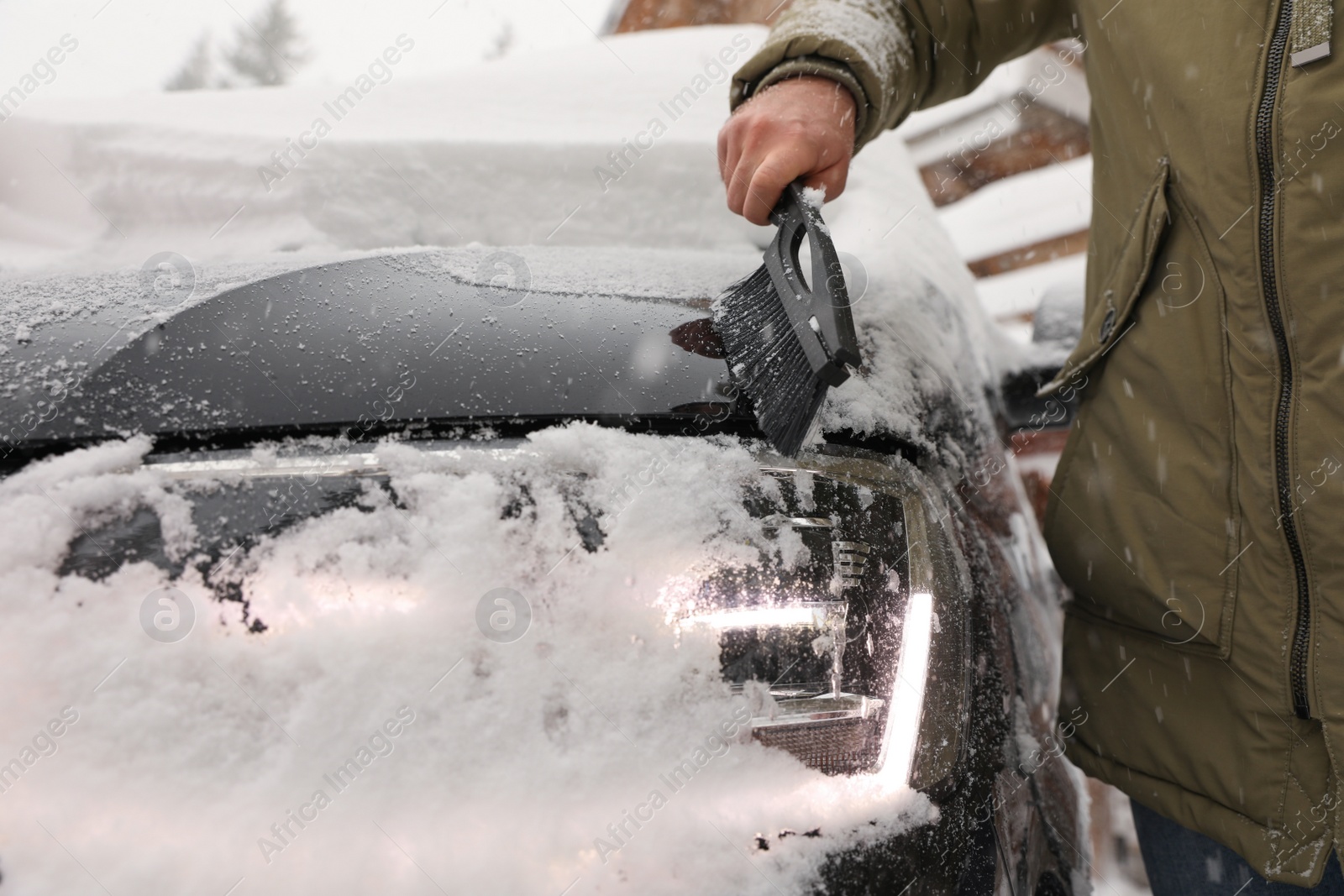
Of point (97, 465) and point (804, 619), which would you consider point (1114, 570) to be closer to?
point (804, 619)

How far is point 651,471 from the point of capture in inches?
34.4

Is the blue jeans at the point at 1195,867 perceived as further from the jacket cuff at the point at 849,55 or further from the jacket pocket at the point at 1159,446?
the jacket cuff at the point at 849,55

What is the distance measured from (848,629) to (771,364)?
13.5 inches

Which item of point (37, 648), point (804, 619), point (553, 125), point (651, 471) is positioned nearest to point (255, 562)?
point (37, 648)

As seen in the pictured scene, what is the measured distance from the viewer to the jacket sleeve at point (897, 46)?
1221 millimetres

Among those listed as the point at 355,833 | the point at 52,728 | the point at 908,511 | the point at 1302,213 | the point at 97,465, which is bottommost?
the point at 355,833

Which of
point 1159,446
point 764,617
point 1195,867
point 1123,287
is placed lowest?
point 1195,867

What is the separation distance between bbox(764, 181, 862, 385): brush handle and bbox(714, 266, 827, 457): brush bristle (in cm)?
2

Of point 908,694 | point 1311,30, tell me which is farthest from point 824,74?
point 908,694

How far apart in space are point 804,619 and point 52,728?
0.75 metres

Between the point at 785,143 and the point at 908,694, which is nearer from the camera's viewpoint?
the point at 908,694

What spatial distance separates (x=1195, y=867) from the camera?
1.22 m

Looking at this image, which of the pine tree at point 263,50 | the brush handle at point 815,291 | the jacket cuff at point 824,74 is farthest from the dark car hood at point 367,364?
the pine tree at point 263,50

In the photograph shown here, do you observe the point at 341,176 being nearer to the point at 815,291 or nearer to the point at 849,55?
the point at 849,55
